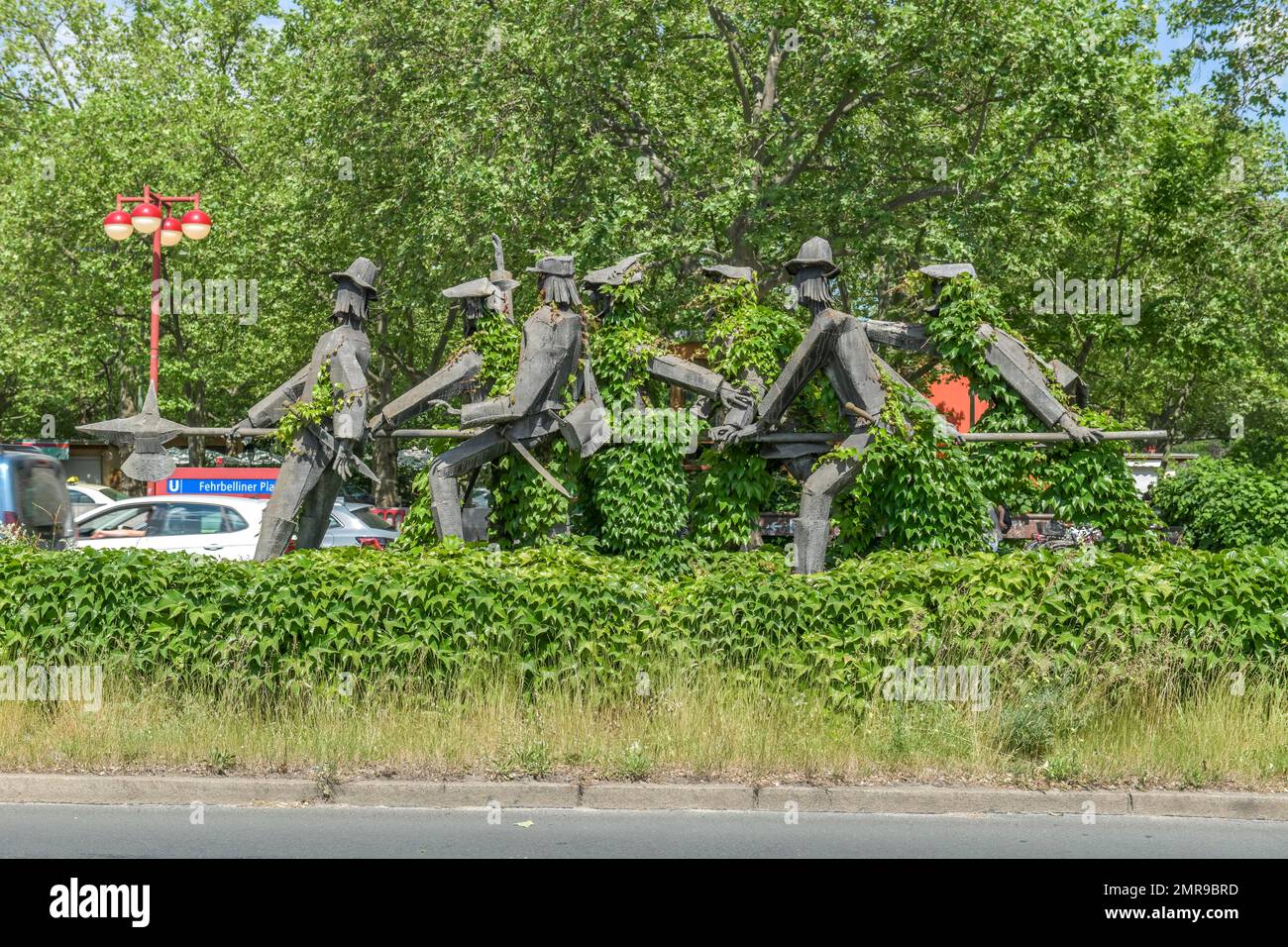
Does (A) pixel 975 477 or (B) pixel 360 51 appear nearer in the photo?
(A) pixel 975 477

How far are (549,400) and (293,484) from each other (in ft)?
7.37

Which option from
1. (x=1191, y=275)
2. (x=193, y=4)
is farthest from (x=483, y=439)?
(x=193, y=4)

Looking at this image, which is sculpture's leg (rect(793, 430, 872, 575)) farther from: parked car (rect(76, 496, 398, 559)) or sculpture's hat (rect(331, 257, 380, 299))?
parked car (rect(76, 496, 398, 559))

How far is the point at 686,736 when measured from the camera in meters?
7.61

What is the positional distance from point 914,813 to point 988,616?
155cm

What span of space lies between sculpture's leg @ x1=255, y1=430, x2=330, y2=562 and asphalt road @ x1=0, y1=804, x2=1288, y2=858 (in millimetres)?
3473

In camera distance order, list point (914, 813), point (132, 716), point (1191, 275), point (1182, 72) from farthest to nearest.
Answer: point (1191, 275) < point (1182, 72) < point (132, 716) < point (914, 813)

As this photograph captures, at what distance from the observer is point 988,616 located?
8.04 meters

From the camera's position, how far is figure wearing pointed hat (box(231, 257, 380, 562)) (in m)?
10.3

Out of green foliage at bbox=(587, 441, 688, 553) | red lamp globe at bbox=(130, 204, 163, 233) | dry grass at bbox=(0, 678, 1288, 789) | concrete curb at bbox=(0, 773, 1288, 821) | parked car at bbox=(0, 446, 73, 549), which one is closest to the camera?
concrete curb at bbox=(0, 773, 1288, 821)

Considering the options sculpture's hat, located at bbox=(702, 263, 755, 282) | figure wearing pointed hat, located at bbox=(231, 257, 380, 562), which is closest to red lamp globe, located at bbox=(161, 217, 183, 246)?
figure wearing pointed hat, located at bbox=(231, 257, 380, 562)

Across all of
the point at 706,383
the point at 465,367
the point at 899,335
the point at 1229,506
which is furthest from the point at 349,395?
the point at 1229,506

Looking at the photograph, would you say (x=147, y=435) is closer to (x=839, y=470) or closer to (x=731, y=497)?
(x=731, y=497)
